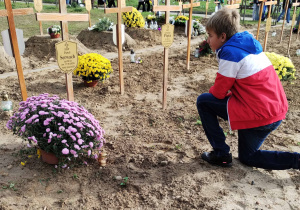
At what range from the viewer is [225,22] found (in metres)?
2.40

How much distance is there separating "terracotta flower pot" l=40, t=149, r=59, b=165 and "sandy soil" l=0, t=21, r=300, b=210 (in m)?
0.06

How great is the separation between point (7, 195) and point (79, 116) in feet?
2.91

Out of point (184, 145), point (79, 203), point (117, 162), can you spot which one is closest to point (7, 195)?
point (79, 203)

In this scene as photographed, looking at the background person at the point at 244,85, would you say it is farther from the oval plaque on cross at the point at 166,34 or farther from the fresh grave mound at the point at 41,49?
the fresh grave mound at the point at 41,49

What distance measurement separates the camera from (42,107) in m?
2.63

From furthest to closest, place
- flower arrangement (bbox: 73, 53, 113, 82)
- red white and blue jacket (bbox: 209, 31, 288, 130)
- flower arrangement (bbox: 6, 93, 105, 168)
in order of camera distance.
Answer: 1. flower arrangement (bbox: 73, 53, 113, 82)
2. flower arrangement (bbox: 6, 93, 105, 168)
3. red white and blue jacket (bbox: 209, 31, 288, 130)

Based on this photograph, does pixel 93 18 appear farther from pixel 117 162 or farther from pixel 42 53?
pixel 117 162

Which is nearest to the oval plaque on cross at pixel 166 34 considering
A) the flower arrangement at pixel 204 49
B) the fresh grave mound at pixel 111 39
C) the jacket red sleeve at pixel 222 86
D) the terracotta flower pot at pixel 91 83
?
the jacket red sleeve at pixel 222 86

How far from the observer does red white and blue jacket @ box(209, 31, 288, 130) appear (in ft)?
7.83

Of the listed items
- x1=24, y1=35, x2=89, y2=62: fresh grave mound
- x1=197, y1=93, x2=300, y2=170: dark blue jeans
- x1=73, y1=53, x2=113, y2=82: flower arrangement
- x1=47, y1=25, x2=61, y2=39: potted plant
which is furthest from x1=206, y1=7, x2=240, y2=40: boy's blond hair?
x1=47, y1=25, x2=61, y2=39: potted plant

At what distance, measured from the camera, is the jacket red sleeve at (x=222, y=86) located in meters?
2.46

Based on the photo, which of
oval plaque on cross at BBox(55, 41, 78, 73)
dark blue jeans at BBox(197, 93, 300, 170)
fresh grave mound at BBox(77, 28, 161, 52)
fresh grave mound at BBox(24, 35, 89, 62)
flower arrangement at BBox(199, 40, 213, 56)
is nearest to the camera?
dark blue jeans at BBox(197, 93, 300, 170)

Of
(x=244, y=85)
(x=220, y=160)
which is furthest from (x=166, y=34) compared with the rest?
(x=220, y=160)

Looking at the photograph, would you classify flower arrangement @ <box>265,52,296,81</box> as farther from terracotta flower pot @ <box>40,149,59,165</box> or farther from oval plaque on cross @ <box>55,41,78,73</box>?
terracotta flower pot @ <box>40,149,59,165</box>
